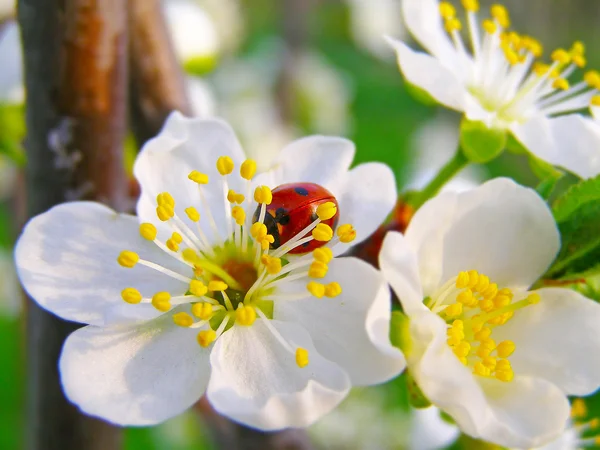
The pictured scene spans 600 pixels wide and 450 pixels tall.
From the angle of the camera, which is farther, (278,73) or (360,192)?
(278,73)

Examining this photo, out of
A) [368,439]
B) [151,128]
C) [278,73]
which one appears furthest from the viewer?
[278,73]

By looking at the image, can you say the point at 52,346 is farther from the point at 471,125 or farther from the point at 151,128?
the point at 471,125

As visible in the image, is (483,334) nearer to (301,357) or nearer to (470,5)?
(301,357)

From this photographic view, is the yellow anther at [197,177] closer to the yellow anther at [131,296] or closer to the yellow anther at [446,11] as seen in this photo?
the yellow anther at [131,296]

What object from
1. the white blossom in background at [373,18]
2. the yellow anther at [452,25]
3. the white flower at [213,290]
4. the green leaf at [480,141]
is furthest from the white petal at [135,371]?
the white blossom in background at [373,18]

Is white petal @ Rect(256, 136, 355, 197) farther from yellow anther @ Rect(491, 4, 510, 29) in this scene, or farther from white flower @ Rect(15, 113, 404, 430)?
yellow anther @ Rect(491, 4, 510, 29)

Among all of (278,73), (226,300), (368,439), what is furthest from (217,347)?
(278,73)

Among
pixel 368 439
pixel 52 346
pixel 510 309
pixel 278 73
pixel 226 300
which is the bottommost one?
pixel 368 439

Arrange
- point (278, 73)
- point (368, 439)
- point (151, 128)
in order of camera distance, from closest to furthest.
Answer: point (151, 128) < point (368, 439) < point (278, 73)
